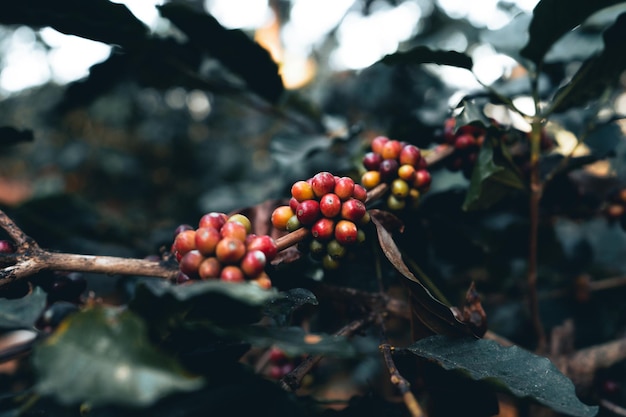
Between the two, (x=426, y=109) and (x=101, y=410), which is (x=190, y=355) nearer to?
(x=101, y=410)

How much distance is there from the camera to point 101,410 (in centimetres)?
74

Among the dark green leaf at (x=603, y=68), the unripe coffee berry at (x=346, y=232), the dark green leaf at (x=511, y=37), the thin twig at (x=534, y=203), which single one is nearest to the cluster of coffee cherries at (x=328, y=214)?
the unripe coffee berry at (x=346, y=232)

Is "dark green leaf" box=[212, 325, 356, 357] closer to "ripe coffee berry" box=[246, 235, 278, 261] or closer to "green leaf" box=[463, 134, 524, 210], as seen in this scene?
"ripe coffee berry" box=[246, 235, 278, 261]

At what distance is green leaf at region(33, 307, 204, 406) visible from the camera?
0.51 metres

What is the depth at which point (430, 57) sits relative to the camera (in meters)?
1.14

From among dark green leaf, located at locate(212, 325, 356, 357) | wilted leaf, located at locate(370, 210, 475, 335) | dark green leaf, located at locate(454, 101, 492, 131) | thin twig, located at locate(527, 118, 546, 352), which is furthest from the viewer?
thin twig, located at locate(527, 118, 546, 352)

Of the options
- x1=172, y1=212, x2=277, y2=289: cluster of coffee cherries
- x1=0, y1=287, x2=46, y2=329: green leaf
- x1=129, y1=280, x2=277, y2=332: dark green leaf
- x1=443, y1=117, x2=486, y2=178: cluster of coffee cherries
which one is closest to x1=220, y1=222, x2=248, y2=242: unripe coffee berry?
x1=172, y1=212, x2=277, y2=289: cluster of coffee cherries

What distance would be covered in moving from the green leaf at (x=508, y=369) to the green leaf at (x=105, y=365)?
51cm

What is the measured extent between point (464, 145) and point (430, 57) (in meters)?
0.29

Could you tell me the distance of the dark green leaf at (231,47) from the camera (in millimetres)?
1371

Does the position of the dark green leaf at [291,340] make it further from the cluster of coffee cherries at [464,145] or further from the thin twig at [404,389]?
the cluster of coffee cherries at [464,145]

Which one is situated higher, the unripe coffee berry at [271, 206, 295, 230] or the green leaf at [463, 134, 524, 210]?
the green leaf at [463, 134, 524, 210]

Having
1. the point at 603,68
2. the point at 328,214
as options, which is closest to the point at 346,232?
the point at 328,214

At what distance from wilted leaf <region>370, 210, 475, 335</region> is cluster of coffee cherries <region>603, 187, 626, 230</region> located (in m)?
0.93
